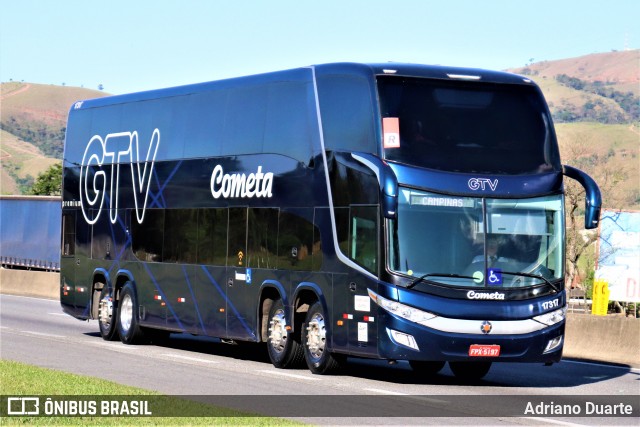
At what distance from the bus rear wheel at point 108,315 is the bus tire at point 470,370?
8.33 meters

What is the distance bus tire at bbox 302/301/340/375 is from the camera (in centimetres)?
1967

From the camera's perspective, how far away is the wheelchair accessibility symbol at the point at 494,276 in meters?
18.1

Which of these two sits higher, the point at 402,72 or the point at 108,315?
the point at 402,72

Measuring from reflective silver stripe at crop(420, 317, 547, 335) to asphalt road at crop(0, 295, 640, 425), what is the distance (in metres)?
0.76

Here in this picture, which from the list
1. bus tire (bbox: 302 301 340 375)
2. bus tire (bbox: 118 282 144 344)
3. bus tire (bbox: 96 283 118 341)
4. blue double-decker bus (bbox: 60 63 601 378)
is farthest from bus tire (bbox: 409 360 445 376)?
bus tire (bbox: 96 283 118 341)

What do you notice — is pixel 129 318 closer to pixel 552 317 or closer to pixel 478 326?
pixel 478 326

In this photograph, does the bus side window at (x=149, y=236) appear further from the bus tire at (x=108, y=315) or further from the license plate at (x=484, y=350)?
the license plate at (x=484, y=350)

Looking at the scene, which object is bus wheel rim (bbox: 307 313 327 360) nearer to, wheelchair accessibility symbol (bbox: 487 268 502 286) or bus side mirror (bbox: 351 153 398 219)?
bus side mirror (bbox: 351 153 398 219)

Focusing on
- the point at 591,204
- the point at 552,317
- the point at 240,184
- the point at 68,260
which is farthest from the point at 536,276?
the point at 68,260

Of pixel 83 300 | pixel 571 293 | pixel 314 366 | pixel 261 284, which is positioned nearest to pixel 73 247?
pixel 83 300

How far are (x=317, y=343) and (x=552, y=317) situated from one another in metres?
3.36

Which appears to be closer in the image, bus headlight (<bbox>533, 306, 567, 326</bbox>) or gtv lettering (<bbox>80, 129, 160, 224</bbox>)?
bus headlight (<bbox>533, 306, 567, 326</bbox>)

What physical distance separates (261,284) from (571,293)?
36.0 metres

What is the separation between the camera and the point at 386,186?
17812mm
